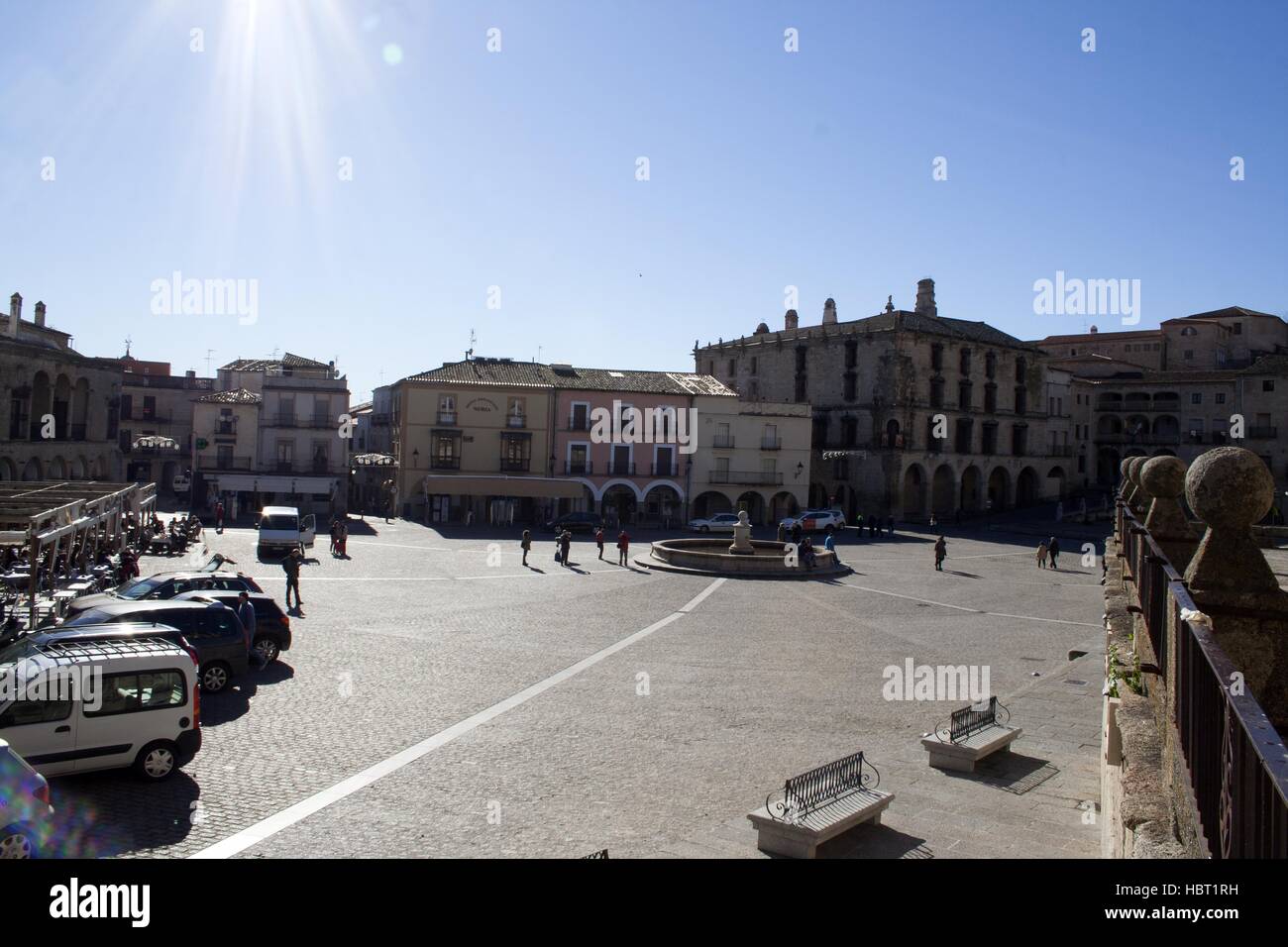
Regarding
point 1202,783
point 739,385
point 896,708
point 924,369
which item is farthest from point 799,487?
point 1202,783

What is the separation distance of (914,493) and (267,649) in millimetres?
51626

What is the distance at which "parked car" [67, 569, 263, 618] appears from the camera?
17.2 meters

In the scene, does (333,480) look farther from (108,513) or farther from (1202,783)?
(1202,783)

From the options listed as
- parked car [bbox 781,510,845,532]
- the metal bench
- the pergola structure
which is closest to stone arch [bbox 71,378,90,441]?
the pergola structure

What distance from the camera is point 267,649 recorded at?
15.9 meters

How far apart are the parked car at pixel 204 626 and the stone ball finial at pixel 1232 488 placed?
13.3 meters

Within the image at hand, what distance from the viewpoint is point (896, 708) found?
1429 cm

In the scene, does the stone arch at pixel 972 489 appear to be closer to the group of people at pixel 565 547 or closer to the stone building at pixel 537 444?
the stone building at pixel 537 444

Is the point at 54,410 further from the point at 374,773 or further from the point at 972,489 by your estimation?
the point at 972,489

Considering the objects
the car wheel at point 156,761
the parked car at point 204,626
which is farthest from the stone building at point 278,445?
the car wheel at point 156,761

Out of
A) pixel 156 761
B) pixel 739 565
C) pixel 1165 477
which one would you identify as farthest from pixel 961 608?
pixel 156 761

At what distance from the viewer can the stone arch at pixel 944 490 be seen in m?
63.3

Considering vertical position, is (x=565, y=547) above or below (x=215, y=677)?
above
